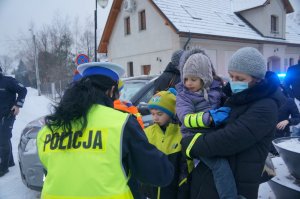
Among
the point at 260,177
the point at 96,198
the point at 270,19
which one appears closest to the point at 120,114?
the point at 96,198

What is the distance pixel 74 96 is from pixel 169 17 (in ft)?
43.9

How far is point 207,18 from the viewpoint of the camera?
1628 centimetres

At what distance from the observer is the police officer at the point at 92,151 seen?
4.41ft

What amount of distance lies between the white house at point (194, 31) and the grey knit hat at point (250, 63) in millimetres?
11131

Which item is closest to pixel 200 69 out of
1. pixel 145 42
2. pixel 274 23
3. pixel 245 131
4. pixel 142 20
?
pixel 245 131

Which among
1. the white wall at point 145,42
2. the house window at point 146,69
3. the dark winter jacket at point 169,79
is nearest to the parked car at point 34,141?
the dark winter jacket at point 169,79

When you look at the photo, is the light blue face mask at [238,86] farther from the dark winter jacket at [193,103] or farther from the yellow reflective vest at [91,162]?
the yellow reflective vest at [91,162]

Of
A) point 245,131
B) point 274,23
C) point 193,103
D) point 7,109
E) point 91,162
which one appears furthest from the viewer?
point 274,23

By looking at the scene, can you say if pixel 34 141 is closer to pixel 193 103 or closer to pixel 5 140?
pixel 5 140

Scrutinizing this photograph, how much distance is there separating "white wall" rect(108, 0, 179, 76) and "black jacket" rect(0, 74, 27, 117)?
994 centimetres

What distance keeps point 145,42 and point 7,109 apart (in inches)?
478

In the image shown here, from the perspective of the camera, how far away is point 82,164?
135cm

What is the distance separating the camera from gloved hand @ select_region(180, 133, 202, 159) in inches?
71.4

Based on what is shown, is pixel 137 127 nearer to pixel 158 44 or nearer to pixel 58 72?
pixel 158 44
